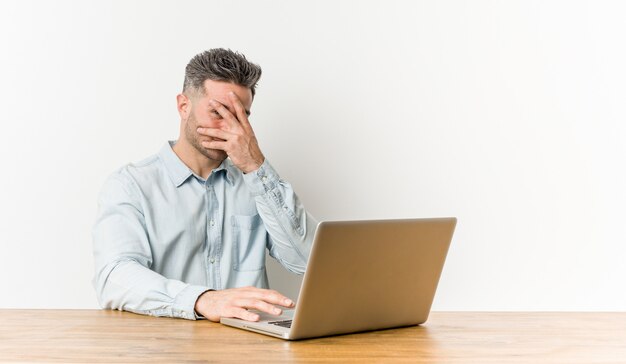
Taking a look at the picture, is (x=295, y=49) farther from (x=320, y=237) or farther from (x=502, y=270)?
(x=320, y=237)

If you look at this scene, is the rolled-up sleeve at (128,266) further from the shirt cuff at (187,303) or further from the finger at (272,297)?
the finger at (272,297)

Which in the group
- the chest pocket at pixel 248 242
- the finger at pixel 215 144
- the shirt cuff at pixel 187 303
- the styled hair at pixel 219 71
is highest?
the styled hair at pixel 219 71

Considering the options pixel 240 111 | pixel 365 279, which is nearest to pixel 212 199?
pixel 240 111

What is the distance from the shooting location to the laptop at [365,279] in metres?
1.50

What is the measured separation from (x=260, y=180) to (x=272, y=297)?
0.85 meters

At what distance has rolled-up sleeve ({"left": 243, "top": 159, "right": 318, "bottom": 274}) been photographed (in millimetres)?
2529

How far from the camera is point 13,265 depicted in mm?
3152

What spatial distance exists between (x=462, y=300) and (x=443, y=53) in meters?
1.00

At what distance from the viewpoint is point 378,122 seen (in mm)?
3209

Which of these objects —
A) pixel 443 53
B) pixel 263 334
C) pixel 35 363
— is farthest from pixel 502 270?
pixel 35 363

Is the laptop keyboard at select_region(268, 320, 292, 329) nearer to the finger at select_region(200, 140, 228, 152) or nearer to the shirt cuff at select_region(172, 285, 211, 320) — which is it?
the shirt cuff at select_region(172, 285, 211, 320)

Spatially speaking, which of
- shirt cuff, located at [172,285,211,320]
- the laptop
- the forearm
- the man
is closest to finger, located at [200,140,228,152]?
the man

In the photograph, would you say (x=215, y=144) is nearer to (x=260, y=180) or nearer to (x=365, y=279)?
(x=260, y=180)

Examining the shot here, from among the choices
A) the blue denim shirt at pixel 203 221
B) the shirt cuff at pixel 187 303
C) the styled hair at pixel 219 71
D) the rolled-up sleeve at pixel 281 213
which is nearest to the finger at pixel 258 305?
the shirt cuff at pixel 187 303
